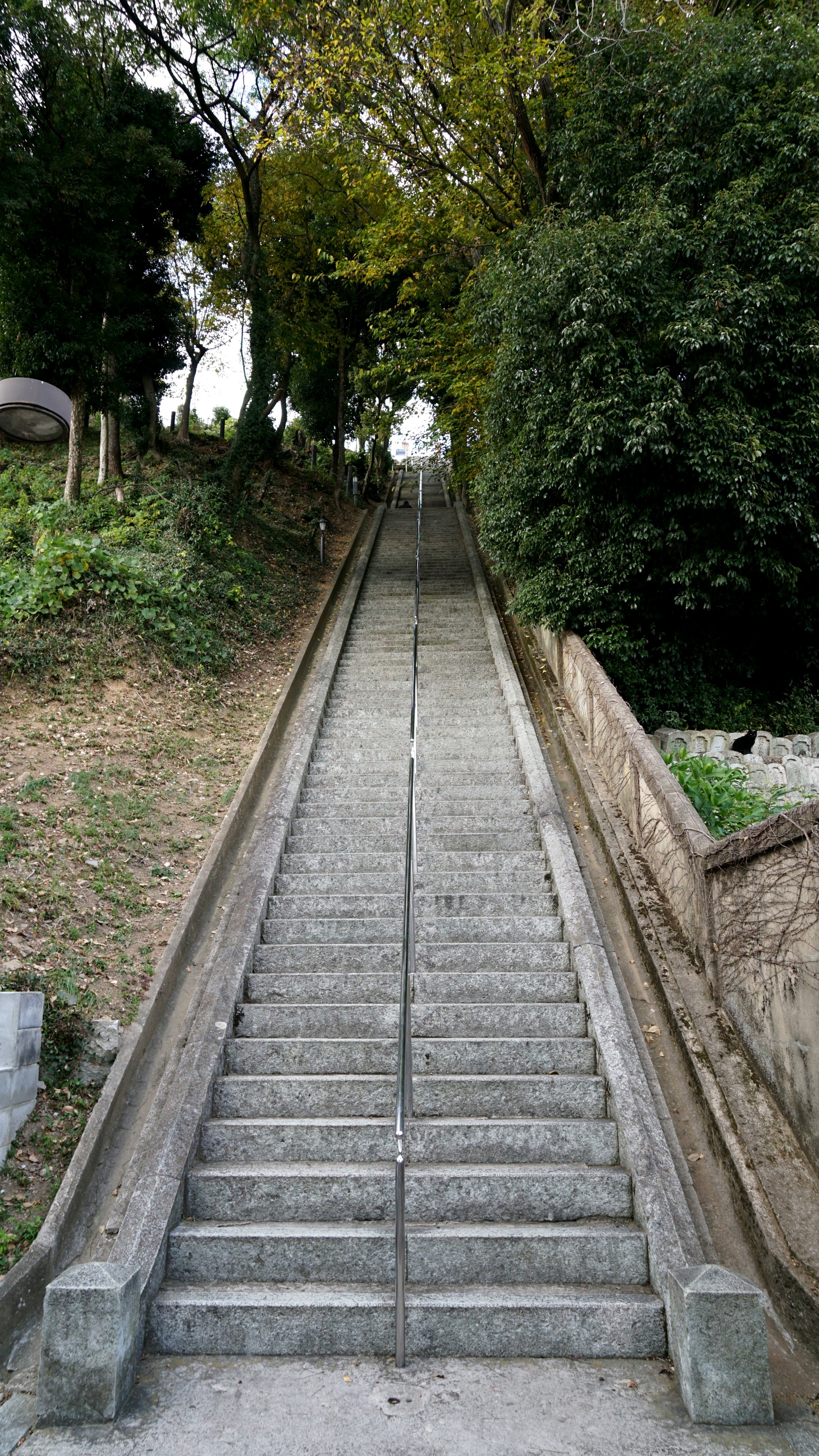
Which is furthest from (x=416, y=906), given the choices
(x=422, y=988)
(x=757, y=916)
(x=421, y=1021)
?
(x=757, y=916)

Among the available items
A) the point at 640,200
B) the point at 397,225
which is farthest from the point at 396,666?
the point at 397,225

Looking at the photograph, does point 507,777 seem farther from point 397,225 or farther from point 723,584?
point 397,225

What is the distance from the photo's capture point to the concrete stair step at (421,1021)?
16.2 ft

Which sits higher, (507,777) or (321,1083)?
(507,777)

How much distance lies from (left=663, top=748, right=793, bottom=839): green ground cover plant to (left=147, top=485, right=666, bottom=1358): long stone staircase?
145 cm

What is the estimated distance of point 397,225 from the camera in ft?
41.9

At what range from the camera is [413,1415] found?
3096mm

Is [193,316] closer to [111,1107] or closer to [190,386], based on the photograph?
[190,386]

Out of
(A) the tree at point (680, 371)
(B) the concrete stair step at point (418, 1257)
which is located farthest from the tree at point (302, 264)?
(B) the concrete stair step at point (418, 1257)

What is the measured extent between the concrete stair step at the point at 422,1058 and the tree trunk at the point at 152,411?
597 inches

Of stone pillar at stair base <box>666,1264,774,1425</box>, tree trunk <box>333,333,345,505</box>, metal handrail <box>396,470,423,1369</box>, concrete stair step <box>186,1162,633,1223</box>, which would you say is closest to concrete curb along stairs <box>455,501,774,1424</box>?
stone pillar at stair base <box>666,1264,774,1425</box>

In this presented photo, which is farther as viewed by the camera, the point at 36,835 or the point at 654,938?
the point at 36,835

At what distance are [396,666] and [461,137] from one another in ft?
25.1

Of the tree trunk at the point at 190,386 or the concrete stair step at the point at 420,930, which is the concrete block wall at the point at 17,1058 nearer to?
the concrete stair step at the point at 420,930
